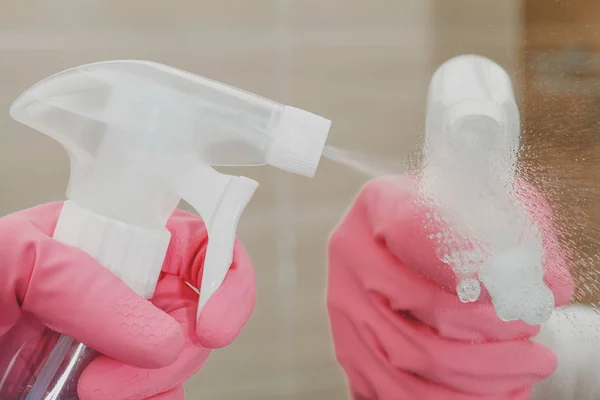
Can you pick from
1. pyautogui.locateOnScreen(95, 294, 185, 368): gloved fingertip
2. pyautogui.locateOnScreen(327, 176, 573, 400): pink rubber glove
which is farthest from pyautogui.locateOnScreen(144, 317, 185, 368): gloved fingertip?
pyautogui.locateOnScreen(327, 176, 573, 400): pink rubber glove

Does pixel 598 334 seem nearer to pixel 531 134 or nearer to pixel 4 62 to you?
pixel 531 134

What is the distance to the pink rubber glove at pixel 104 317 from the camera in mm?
220

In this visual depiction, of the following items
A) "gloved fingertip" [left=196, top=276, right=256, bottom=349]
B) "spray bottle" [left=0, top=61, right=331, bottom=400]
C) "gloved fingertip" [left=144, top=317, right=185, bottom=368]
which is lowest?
"gloved fingertip" [left=144, top=317, right=185, bottom=368]

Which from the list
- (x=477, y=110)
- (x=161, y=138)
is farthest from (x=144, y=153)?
(x=477, y=110)

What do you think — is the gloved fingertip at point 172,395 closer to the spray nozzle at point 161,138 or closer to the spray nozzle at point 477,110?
the spray nozzle at point 161,138

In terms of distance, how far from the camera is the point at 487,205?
10.1 inches

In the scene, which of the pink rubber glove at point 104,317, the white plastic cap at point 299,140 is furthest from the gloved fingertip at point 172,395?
the white plastic cap at point 299,140

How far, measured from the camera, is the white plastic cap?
240 mm

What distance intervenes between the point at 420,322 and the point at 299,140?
11 centimetres

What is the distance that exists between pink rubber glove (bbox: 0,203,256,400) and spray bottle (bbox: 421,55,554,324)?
Answer: 0.10 metres

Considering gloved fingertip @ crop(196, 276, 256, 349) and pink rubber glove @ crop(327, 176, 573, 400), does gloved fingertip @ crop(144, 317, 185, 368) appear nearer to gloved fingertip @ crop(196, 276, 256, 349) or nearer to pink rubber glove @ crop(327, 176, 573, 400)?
gloved fingertip @ crop(196, 276, 256, 349)

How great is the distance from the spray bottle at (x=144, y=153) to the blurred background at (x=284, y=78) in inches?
2.9

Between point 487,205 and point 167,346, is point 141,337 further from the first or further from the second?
point 487,205

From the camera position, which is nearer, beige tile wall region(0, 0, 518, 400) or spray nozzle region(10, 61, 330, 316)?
spray nozzle region(10, 61, 330, 316)
